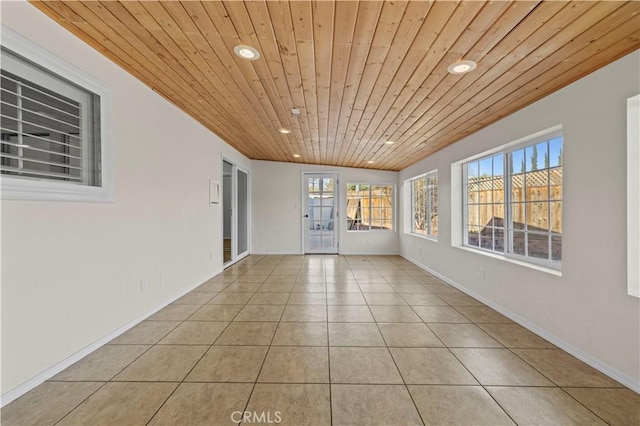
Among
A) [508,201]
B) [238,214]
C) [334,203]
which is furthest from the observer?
[334,203]

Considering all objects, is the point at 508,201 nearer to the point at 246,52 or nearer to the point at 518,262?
the point at 518,262

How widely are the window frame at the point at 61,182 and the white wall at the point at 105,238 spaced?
0.05m

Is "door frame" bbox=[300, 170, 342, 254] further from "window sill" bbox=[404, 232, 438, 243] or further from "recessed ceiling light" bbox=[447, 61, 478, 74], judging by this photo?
"recessed ceiling light" bbox=[447, 61, 478, 74]

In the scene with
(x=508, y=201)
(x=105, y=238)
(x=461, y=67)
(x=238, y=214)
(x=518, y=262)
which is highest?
(x=461, y=67)

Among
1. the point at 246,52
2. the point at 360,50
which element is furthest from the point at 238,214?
the point at 360,50

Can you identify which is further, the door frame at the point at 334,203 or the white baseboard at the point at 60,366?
the door frame at the point at 334,203

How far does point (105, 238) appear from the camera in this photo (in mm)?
2289

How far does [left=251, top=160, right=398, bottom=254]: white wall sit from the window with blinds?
4.74m

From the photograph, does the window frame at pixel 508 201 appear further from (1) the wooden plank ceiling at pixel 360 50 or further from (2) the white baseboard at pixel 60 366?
(2) the white baseboard at pixel 60 366

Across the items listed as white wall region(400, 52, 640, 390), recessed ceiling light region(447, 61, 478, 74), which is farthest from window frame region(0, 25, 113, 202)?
white wall region(400, 52, 640, 390)

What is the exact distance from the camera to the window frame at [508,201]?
102 inches

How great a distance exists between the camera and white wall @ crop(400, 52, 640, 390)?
6.12 feet

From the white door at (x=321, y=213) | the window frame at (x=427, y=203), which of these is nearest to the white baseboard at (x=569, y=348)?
the window frame at (x=427, y=203)

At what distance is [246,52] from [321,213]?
5.31m
